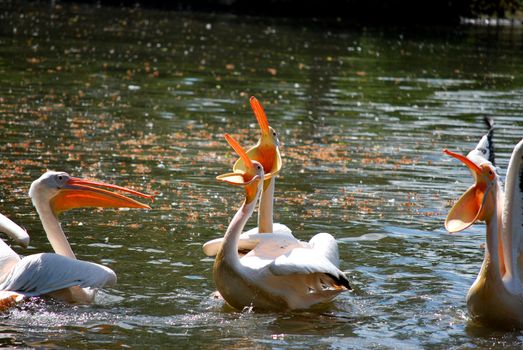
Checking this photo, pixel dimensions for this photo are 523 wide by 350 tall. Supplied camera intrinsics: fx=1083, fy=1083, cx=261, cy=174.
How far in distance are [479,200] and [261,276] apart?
1235mm

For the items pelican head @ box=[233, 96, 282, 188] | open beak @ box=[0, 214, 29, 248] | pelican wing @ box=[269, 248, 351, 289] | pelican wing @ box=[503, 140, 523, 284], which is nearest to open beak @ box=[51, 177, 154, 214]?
open beak @ box=[0, 214, 29, 248]

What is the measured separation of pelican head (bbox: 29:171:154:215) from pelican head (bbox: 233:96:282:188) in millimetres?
842

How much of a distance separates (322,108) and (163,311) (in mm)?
7926

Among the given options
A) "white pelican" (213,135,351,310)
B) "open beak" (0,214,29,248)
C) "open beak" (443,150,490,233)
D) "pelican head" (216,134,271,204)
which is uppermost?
"pelican head" (216,134,271,204)

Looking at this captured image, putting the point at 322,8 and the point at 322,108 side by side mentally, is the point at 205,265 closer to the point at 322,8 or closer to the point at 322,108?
the point at 322,108

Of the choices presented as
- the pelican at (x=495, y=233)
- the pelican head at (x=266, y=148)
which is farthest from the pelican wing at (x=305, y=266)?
the pelican head at (x=266, y=148)

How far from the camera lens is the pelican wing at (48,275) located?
18.3ft

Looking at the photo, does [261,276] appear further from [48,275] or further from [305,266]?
[48,275]

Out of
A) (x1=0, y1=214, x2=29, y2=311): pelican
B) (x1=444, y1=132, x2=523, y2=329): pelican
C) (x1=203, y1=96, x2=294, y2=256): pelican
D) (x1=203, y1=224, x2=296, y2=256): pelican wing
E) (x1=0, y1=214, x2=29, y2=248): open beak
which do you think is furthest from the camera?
(x1=203, y1=96, x2=294, y2=256): pelican

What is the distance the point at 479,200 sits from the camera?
5785 mm

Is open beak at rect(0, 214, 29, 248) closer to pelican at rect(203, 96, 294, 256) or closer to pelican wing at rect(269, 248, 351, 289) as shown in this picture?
pelican at rect(203, 96, 294, 256)

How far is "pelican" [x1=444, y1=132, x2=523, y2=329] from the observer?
18.6ft

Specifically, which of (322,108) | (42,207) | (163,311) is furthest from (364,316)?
(322,108)

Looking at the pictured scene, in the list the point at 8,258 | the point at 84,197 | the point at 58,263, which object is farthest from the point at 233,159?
the point at 58,263
